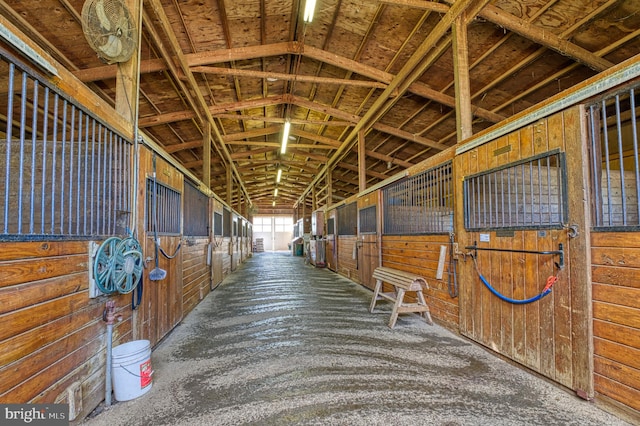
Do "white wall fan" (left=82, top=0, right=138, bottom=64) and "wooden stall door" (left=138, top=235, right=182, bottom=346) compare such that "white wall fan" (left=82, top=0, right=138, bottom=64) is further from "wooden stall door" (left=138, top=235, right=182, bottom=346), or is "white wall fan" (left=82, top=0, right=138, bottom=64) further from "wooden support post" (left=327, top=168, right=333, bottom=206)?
"wooden support post" (left=327, top=168, right=333, bottom=206)

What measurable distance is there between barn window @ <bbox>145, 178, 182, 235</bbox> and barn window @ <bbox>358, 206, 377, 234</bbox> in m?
3.48

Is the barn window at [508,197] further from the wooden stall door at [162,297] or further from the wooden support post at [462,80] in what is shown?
the wooden stall door at [162,297]

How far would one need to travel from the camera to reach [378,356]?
258 cm

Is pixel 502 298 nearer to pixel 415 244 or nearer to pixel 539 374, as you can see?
pixel 539 374

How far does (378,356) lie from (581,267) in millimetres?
1631

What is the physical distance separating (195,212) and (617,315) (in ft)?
16.5

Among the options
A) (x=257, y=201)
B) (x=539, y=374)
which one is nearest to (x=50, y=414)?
(x=539, y=374)

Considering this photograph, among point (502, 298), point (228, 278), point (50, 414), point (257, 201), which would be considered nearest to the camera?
point (50, 414)

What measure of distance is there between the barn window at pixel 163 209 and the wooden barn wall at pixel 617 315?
350cm

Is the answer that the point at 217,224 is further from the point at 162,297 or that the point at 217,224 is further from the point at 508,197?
the point at 508,197

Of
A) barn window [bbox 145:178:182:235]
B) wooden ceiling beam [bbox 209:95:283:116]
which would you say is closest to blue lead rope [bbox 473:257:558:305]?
barn window [bbox 145:178:182:235]

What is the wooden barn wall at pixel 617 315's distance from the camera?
1.68 m

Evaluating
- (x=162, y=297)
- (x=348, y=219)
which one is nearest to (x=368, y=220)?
(x=348, y=219)

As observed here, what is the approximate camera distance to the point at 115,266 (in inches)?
78.7
